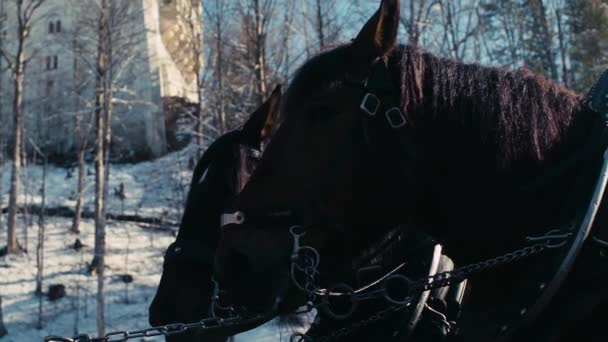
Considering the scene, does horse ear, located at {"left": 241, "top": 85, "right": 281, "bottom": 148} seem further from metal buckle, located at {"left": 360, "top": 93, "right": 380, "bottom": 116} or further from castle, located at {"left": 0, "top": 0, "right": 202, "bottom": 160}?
castle, located at {"left": 0, "top": 0, "right": 202, "bottom": 160}

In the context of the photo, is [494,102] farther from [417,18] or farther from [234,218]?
[417,18]

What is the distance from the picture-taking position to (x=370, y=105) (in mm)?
1980

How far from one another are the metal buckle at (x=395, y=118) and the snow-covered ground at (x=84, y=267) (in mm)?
8852

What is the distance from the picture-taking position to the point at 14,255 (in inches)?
740

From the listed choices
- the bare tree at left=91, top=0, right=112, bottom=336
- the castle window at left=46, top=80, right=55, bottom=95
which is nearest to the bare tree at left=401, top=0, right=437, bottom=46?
the bare tree at left=91, top=0, right=112, bottom=336

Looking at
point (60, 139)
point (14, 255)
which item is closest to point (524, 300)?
point (14, 255)

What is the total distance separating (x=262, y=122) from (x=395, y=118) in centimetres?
307

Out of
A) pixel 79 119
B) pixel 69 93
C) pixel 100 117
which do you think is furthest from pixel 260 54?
pixel 69 93

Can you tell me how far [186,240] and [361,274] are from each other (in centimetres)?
167

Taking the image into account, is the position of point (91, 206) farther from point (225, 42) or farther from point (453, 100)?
point (453, 100)

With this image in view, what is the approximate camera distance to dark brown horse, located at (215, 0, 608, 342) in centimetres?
191

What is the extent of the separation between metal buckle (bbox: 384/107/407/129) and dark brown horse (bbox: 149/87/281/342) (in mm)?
2064

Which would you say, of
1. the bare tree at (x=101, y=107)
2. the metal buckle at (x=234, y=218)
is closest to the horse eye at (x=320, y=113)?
the metal buckle at (x=234, y=218)

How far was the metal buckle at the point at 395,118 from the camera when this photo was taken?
6.40 feet
